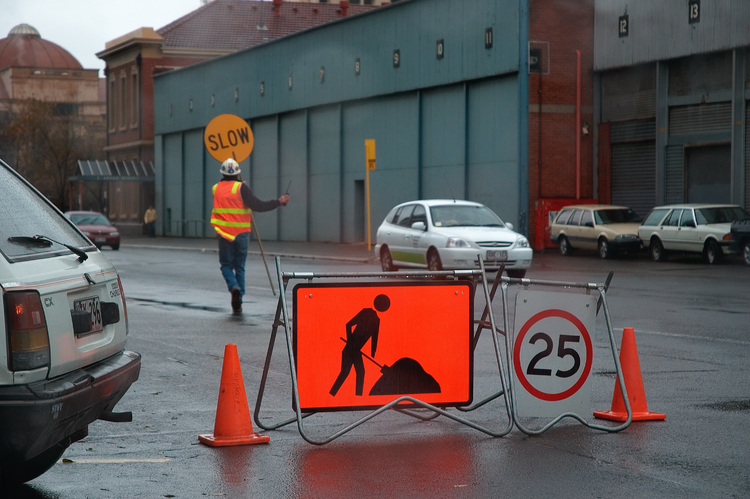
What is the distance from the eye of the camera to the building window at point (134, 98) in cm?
6722

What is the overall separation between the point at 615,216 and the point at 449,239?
11.5 meters

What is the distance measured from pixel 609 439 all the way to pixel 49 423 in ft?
11.5

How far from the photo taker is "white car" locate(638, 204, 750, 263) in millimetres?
26578

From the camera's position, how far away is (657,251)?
2842 centimetres

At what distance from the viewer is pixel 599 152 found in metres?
35.5

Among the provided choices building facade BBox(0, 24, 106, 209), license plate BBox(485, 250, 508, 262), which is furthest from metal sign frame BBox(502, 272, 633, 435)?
building facade BBox(0, 24, 106, 209)

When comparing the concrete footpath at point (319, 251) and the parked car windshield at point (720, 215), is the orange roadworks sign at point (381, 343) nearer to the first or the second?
the concrete footpath at point (319, 251)

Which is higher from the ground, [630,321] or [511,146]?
[511,146]

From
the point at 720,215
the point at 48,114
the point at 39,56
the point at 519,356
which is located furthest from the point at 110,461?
the point at 39,56

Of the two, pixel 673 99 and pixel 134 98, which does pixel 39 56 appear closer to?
pixel 134 98

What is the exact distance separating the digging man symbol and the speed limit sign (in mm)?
886

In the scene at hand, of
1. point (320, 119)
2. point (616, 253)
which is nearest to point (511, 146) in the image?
point (616, 253)

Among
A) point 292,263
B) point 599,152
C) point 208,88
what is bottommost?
point 292,263

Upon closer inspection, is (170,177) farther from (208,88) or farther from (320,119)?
(320,119)
